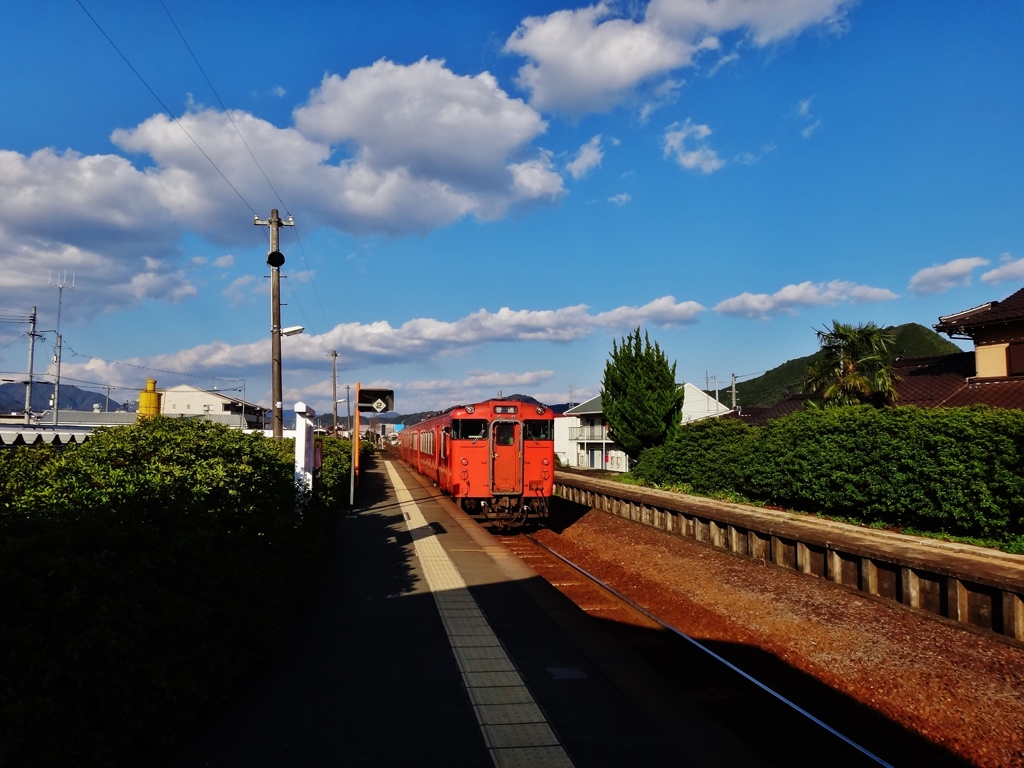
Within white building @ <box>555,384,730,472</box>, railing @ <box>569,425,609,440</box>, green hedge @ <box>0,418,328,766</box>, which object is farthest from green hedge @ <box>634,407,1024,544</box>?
railing @ <box>569,425,609,440</box>

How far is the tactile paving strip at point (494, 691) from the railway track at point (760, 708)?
5.16ft

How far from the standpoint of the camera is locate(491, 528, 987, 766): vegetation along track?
5.65 m

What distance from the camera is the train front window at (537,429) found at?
705 inches

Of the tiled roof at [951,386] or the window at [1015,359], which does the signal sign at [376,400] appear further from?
the window at [1015,359]

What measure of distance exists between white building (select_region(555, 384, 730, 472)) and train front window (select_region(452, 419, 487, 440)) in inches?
1113

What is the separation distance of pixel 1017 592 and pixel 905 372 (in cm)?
2297

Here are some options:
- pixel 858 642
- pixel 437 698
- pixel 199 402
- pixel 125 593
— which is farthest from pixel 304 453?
pixel 199 402

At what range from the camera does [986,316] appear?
21.3 m

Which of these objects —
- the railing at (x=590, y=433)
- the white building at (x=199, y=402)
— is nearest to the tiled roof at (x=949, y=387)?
the railing at (x=590, y=433)

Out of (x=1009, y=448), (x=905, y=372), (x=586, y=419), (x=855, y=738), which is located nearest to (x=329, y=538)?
(x=855, y=738)

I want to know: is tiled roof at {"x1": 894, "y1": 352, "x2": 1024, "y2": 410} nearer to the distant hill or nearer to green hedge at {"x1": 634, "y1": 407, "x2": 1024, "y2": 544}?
green hedge at {"x1": 634, "y1": 407, "x2": 1024, "y2": 544}

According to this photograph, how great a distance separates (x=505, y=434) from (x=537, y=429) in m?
0.85

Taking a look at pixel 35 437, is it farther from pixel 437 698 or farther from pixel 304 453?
pixel 437 698

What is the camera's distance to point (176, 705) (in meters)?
4.51
